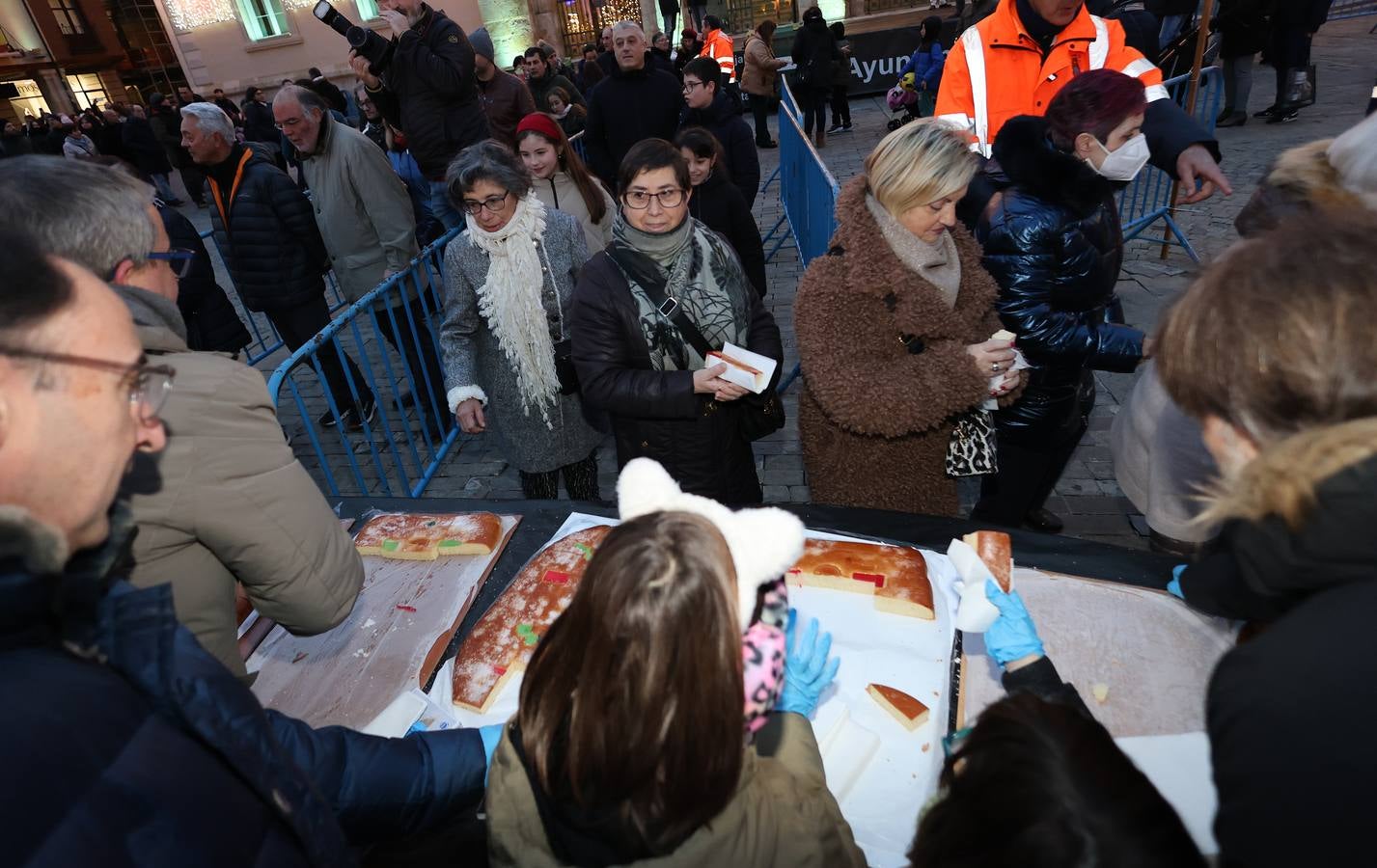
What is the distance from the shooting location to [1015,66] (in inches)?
140

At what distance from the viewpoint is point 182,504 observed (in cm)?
129

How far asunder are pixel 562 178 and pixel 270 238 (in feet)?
6.31

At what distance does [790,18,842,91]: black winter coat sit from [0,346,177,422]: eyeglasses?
12891mm

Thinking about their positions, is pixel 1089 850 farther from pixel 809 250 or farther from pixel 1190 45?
pixel 1190 45

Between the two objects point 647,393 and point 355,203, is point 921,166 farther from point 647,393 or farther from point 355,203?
point 355,203

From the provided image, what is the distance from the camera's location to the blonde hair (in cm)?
223

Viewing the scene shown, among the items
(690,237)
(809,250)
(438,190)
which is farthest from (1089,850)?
(438,190)

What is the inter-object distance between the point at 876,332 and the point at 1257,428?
1.39 metres

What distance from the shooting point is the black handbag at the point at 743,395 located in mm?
2539

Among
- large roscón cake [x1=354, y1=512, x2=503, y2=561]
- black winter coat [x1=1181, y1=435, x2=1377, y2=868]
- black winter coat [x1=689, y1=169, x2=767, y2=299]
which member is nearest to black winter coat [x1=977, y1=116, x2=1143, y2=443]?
black winter coat [x1=1181, y1=435, x2=1377, y2=868]

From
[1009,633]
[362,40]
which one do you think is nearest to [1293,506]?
[1009,633]

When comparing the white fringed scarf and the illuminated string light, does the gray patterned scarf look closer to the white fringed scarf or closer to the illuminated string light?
the white fringed scarf

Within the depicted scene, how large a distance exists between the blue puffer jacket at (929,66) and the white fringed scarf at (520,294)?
33.5 ft

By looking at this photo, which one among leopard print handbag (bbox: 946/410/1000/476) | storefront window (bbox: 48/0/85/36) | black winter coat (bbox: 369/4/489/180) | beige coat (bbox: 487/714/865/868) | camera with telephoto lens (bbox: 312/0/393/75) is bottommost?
leopard print handbag (bbox: 946/410/1000/476)
